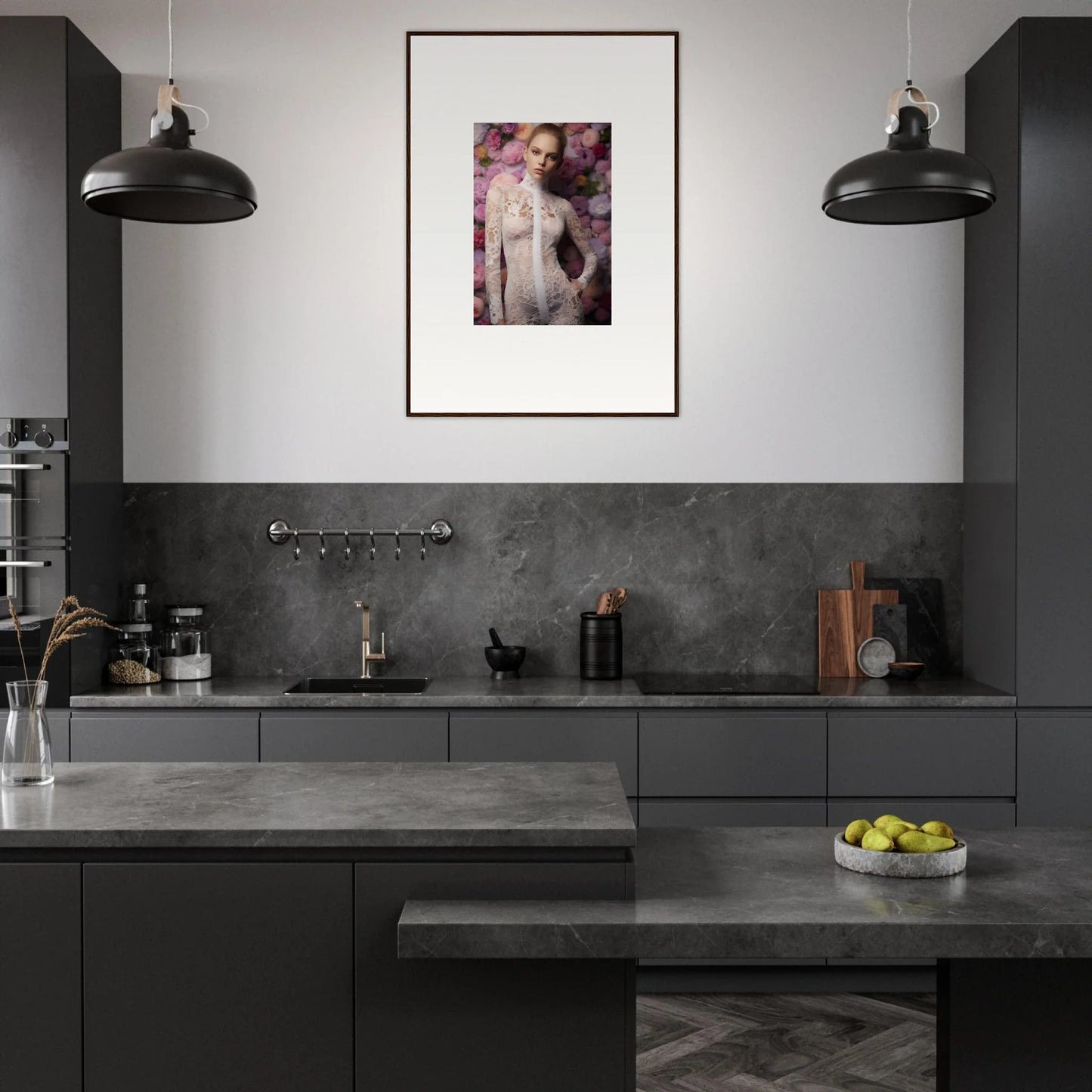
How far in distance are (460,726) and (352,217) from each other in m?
2.14

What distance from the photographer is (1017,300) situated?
4.04m

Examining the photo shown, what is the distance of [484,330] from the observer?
182 inches

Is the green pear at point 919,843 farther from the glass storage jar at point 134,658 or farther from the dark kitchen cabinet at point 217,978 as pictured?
the glass storage jar at point 134,658

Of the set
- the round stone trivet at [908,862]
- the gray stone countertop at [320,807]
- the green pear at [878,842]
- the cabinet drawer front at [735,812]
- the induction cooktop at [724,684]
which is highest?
the gray stone countertop at [320,807]

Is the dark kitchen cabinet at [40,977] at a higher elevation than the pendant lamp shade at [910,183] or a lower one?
lower

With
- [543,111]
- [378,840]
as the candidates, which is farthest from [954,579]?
[378,840]

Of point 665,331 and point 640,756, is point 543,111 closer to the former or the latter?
point 665,331

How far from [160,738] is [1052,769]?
313 centimetres

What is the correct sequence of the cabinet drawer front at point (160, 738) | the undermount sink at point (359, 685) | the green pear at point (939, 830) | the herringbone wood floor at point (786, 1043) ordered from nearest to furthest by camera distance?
the green pear at point (939, 830) < the herringbone wood floor at point (786, 1043) < the cabinet drawer front at point (160, 738) < the undermount sink at point (359, 685)

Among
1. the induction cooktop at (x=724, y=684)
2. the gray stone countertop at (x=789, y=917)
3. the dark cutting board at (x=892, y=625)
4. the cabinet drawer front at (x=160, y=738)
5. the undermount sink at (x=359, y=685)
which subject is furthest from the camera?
the dark cutting board at (x=892, y=625)

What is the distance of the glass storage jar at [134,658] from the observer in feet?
14.0

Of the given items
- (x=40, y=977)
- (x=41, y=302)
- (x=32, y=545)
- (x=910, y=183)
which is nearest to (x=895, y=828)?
(x=910, y=183)

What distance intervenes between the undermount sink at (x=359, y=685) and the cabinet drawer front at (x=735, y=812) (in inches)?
42.1

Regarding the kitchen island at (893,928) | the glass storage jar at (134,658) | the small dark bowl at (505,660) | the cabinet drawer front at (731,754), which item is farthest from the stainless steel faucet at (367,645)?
the kitchen island at (893,928)
